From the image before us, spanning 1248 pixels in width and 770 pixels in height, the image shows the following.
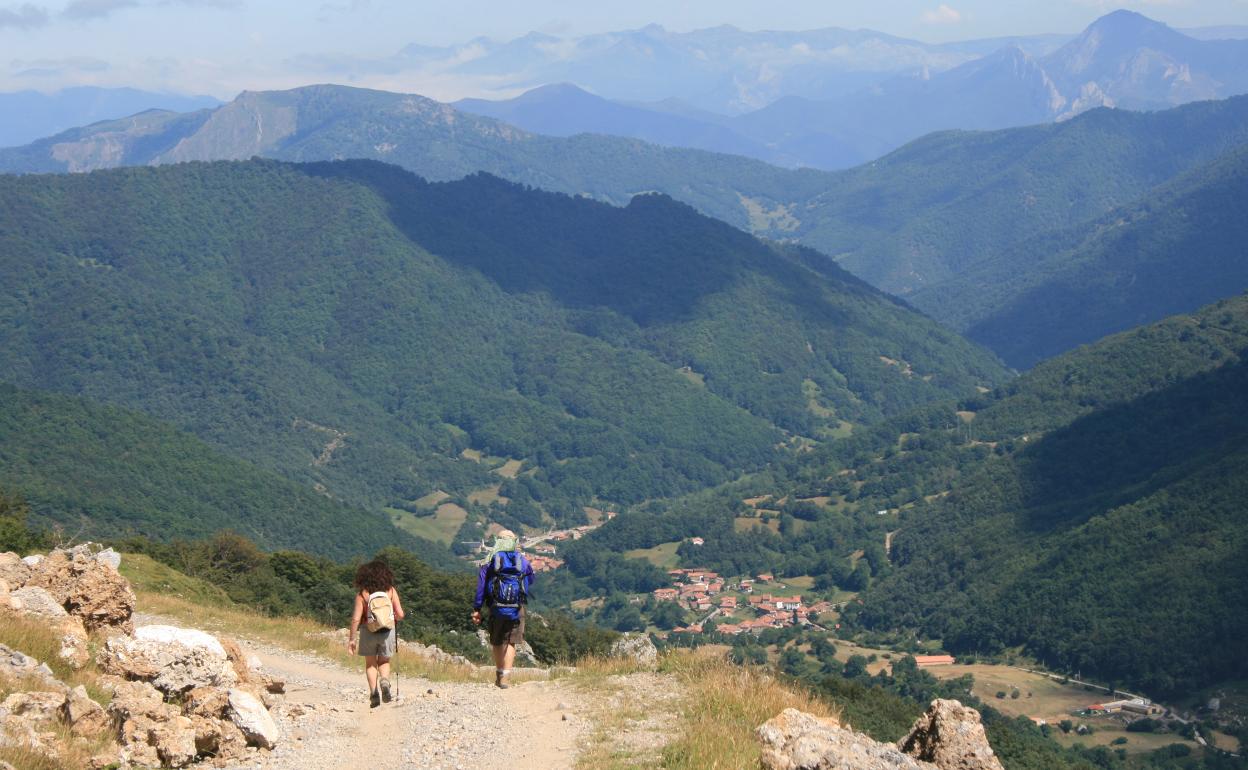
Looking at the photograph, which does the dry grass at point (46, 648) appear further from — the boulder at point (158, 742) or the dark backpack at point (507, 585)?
the dark backpack at point (507, 585)

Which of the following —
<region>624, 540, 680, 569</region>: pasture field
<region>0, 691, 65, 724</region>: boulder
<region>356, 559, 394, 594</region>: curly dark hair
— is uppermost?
<region>356, 559, 394, 594</region>: curly dark hair

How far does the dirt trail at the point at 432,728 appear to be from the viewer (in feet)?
54.0

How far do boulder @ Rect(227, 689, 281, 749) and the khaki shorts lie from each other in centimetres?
470

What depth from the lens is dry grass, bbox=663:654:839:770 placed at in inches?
607

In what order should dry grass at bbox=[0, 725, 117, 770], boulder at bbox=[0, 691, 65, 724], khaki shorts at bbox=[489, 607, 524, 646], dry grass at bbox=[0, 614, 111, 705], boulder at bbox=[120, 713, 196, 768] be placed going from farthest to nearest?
khaki shorts at bbox=[489, 607, 524, 646] < dry grass at bbox=[0, 614, 111, 705] < boulder at bbox=[120, 713, 196, 768] < boulder at bbox=[0, 691, 65, 724] < dry grass at bbox=[0, 725, 117, 770]

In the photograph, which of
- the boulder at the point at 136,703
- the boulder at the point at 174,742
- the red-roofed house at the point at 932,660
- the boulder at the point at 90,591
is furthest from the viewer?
the red-roofed house at the point at 932,660

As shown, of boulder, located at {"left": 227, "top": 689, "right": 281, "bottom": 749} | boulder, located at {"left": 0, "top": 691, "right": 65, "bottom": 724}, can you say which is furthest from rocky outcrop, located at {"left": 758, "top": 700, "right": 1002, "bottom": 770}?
boulder, located at {"left": 0, "top": 691, "right": 65, "bottom": 724}

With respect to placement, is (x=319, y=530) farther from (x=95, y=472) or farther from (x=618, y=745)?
(x=618, y=745)

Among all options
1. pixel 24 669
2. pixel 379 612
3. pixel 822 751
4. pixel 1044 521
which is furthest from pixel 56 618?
pixel 1044 521

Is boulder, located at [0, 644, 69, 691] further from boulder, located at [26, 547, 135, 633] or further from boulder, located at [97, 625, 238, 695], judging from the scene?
boulder, located at [26, 547, 135, 633]

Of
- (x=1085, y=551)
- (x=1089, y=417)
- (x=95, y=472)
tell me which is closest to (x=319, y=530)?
(x=95, y=472)

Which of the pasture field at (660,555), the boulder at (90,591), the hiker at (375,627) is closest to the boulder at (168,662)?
the boulder at (90,591)

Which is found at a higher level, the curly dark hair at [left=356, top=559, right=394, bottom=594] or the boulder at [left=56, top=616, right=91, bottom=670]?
the curly dark hair at [left=356, top=559, right=394, bottom=594]

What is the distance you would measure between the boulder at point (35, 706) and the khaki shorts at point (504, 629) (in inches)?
293
